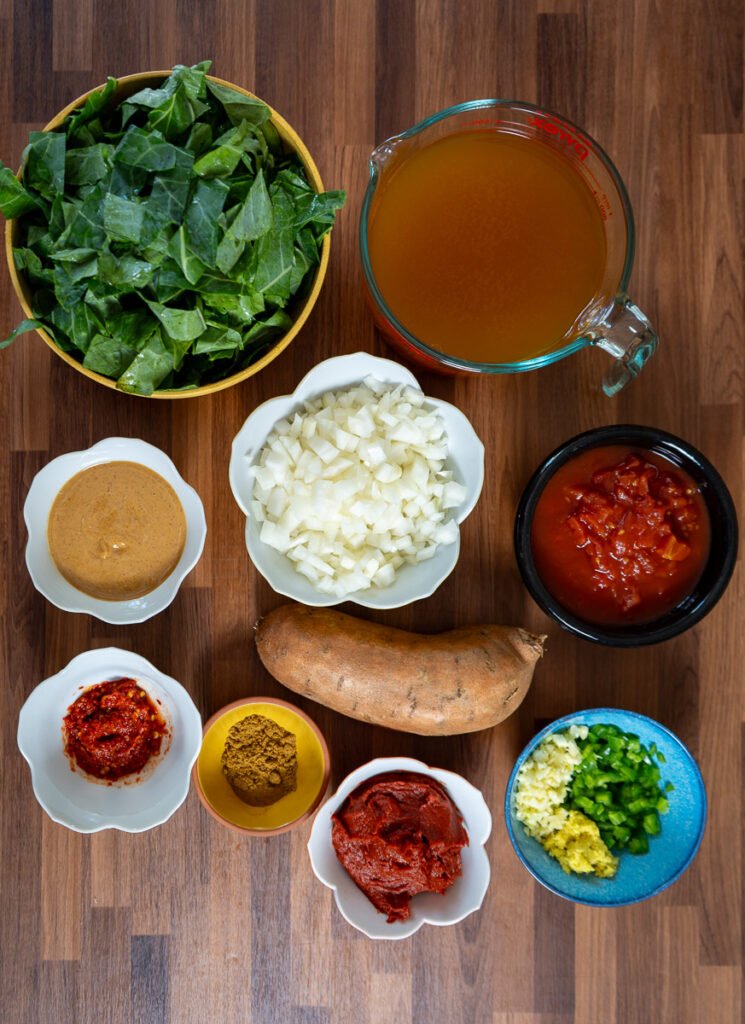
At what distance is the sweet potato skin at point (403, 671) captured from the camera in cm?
148

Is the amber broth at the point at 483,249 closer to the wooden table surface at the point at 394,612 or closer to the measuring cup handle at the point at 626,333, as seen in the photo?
the measuring cup handle at the point at 626,333

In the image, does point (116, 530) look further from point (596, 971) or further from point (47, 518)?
point (596, 971)

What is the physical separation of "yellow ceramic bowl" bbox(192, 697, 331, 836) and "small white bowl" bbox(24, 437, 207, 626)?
0.24m

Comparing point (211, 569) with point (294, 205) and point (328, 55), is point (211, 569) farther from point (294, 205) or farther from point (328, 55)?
point (328, 55)

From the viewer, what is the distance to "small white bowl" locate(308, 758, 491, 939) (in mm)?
1487

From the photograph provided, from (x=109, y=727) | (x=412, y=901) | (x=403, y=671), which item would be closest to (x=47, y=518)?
(x=109, y=727)

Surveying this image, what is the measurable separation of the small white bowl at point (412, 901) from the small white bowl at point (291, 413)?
307 millimetres

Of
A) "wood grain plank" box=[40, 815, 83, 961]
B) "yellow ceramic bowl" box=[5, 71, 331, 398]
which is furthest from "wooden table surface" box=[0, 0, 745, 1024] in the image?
"yellow ceramic bowl" box=[5, 71, 331, 398]

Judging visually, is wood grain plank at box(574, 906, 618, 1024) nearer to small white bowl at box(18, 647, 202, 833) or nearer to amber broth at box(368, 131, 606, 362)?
small white bowl at box(18, 647, 202, 833)

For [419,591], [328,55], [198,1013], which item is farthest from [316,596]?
[328,55]

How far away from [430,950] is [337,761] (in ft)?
1.28

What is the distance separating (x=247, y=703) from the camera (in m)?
1.51

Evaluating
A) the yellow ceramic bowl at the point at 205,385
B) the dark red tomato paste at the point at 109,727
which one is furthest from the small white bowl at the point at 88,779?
the yellow ceramic bowl at the point at 205,385

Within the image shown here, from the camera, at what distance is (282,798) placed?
154 centimetres
